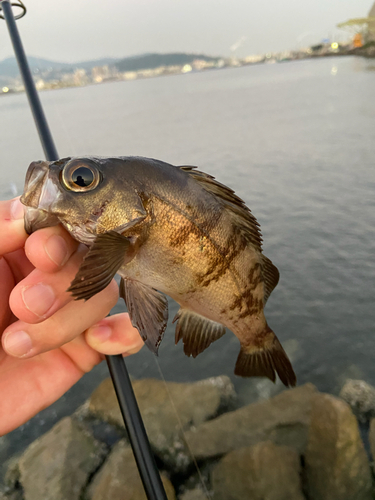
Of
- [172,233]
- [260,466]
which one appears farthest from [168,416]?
[172,233]

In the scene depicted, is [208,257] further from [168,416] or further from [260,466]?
[168,416]

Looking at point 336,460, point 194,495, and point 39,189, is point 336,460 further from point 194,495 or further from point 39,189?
point 39,189

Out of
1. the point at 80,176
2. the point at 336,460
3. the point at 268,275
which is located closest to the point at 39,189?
the point at 80,176

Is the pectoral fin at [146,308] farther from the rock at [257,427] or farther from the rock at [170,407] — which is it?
the rock at [170,407]

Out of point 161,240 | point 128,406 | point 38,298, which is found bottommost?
point 128,406

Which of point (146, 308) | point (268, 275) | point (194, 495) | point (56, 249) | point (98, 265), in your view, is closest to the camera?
point (98, 265)
